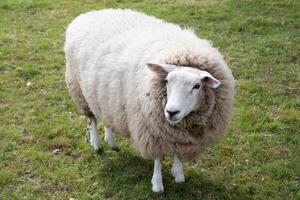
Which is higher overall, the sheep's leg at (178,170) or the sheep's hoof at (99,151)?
the sheep's leg at (178,170)

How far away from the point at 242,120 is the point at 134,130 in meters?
2.06

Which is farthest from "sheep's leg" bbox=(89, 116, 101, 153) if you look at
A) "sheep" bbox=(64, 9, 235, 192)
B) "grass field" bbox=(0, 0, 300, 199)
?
"sheep" bbox=(64, 9, 235, 192)

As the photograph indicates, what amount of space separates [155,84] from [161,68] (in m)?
0.19

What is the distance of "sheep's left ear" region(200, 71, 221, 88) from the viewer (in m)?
4.32

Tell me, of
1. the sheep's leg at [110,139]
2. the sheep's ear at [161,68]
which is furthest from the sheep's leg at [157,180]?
the sheep's ear at [161,68]

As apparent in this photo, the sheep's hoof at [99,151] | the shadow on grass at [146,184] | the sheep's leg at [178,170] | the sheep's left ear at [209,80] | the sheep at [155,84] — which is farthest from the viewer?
the sheep's hoof at [99,151]

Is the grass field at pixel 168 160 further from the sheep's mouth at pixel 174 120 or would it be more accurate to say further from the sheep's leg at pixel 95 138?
the sheep's mouth at pixel 174 120

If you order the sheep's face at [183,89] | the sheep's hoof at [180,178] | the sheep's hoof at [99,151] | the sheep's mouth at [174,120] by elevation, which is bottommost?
the sheep's hoof at [99,151]

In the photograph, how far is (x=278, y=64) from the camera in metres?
7.89

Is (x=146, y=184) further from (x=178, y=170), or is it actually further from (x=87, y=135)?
(x=87, y=135)

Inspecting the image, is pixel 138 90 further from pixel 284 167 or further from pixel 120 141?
pixel 284 167

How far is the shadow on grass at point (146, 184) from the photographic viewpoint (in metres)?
5.11

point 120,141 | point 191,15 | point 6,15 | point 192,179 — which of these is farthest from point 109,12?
point 6,15

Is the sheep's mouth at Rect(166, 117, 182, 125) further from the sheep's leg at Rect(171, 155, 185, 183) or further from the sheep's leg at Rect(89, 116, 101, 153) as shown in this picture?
the sheep's leg at Rect(89, 116, 101, 153)
